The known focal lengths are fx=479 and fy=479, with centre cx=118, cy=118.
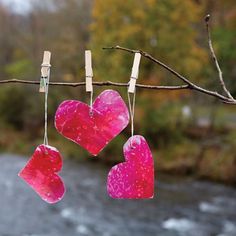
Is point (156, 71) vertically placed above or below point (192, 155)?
above

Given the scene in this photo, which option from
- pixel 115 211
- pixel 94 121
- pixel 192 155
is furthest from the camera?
pixel 192 155

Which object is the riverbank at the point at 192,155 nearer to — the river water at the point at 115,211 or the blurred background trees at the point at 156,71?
the blurred background trees at the point at 156,71

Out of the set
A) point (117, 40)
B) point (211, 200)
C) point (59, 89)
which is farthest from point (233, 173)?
point (59, 89)

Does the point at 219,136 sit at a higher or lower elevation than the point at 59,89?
lower

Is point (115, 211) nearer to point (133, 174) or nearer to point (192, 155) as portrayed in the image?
point (192, 155)

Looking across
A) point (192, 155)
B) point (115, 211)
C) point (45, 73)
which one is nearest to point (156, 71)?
point (192, 155)

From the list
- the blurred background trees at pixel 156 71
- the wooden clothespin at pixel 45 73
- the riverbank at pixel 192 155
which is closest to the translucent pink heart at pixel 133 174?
the wooden clothespin at pixel 45 73

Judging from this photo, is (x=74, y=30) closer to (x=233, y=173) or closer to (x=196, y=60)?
(x=196, y=60)
